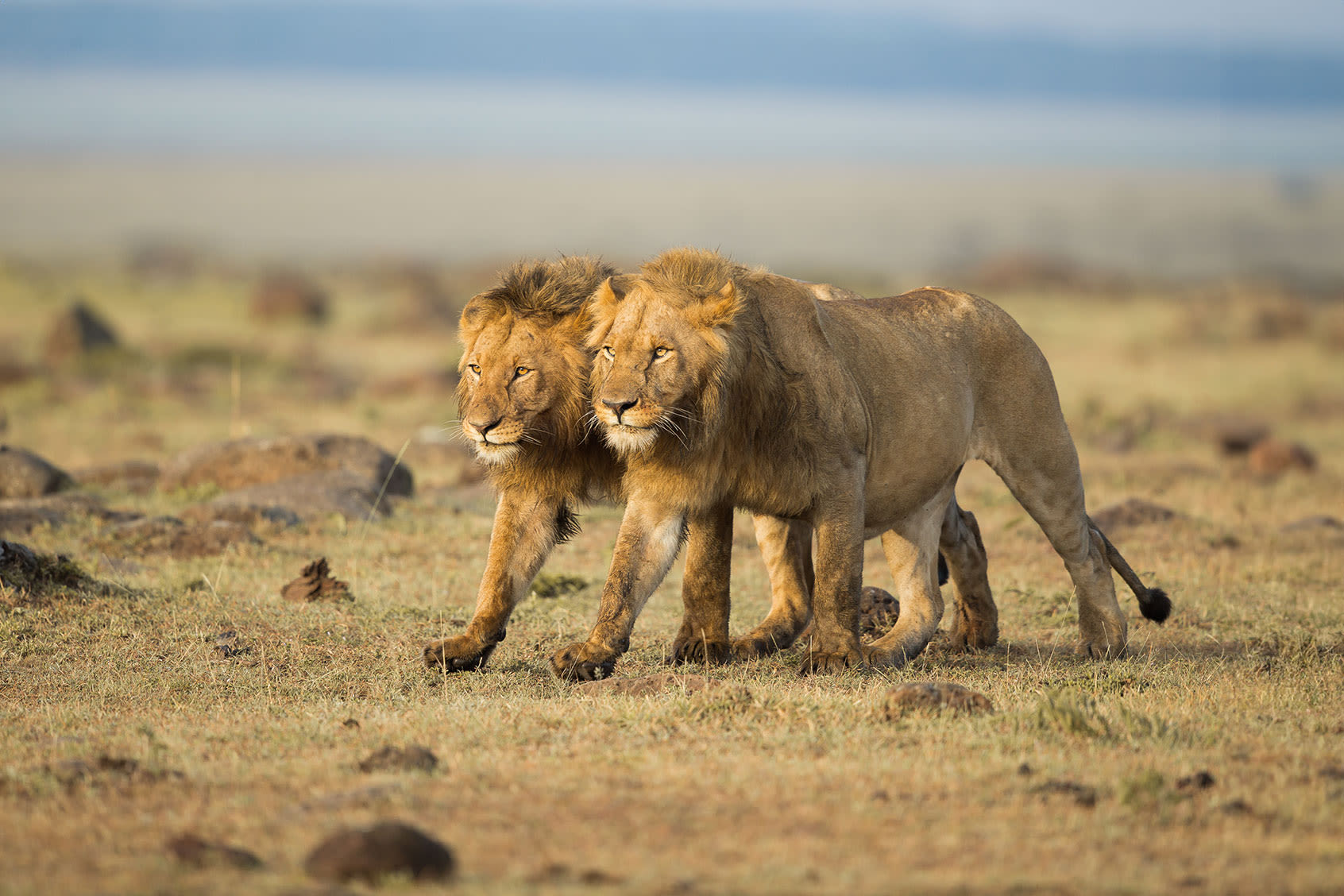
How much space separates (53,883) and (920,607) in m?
5.11

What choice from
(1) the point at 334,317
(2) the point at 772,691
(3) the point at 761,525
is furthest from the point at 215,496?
(1) the point at 334,317

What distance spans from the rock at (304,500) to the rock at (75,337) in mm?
14960

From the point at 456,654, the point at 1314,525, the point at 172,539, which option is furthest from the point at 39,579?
the point at 1314,525

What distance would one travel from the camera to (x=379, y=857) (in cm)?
407

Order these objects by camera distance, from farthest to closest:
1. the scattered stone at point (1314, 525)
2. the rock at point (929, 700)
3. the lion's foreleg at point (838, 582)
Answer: the scattered stone at point (1314, 525), the lion's foreleg at point (838, 582), the rock at point (929, 700)

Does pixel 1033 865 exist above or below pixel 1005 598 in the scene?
above

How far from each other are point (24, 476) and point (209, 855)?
9815mm

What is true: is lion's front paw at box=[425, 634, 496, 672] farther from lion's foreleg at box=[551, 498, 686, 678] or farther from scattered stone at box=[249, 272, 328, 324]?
scattered stone at box=[249, 272, 328, 324]

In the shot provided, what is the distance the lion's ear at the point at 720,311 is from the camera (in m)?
6.60

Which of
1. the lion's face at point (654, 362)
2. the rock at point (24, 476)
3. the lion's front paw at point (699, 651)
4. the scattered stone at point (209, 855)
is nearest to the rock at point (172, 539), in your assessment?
the rock at point (24, 476)

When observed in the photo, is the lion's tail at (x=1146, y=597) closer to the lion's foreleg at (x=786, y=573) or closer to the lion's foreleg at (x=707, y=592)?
the lion's foreleg at (x=786, y=573)

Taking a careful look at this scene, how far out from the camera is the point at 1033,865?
4.29 m

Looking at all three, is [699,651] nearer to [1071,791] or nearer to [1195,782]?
[1071,791]

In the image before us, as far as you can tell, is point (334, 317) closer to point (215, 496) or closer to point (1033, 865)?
point (215, 496)
